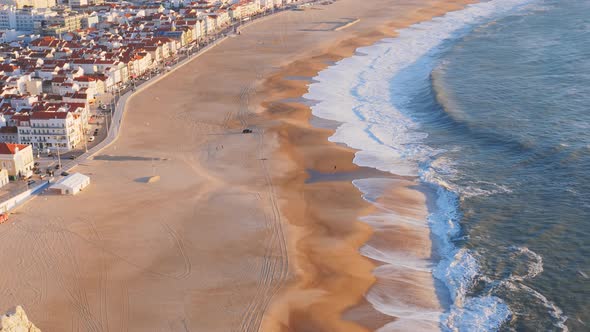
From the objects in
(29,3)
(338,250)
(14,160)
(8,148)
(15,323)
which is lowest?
(338,250)

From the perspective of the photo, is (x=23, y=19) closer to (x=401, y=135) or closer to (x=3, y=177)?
(x=3, y=177)

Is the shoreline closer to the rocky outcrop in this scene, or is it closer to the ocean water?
the ocean water

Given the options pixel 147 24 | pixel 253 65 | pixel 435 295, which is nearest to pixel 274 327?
pixel 435 295

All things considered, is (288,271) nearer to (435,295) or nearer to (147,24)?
(435,295)

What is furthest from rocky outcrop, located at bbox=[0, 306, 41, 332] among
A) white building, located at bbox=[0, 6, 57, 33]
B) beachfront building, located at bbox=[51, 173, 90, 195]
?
white building, located at bbox=[0, 6, 57, 33]

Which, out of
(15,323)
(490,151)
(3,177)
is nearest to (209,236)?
(15,323)

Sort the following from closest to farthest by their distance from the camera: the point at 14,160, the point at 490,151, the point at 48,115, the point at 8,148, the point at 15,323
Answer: the point at 15,323 → the point at 14,160 → the point at 8,148 → the point at 490,151 → the point at 48,115
